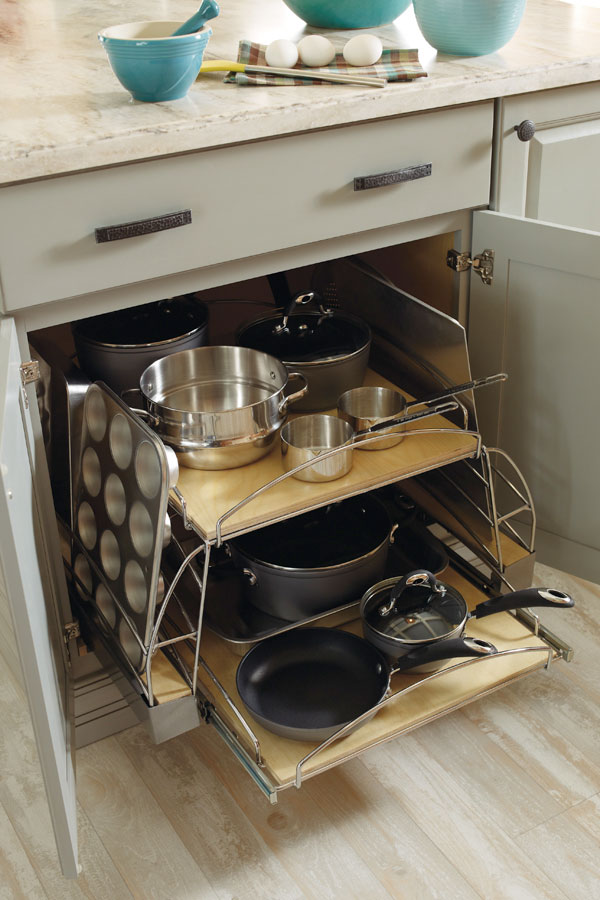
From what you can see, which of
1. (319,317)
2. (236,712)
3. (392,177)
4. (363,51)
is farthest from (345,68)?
(236,712)

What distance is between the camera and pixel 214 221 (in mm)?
1353

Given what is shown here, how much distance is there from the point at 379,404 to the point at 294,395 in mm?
199

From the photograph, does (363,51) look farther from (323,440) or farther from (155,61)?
(323,440)

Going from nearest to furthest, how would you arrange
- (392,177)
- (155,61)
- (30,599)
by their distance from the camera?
(30,599) < (155,61) < (392,177)

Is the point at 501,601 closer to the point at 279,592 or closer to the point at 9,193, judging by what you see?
the point at 279,592

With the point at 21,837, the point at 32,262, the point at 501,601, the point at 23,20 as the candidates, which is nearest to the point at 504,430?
the point at 501,601

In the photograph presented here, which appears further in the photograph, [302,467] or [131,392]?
[131,392]

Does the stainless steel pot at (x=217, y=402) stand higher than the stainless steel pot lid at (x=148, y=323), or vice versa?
the stainless steel pot lid at (x=148, y=323)

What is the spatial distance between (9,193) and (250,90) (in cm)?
43

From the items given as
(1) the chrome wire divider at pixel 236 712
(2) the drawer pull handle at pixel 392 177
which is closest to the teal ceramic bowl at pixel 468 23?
(2) the drawer pull handle at pixel 392 177

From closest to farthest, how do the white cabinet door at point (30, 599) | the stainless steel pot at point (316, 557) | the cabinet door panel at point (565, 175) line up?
the white cabinet door at point (30, 599) < the stainless steel pot at point (316, 557) < the cabinet door panel at point (565, 175)

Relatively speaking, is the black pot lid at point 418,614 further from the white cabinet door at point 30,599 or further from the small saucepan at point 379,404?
the white cabinet door at point 30,599

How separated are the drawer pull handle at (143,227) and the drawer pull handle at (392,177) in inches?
11.3

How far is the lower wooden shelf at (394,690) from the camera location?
1354 millimetres
